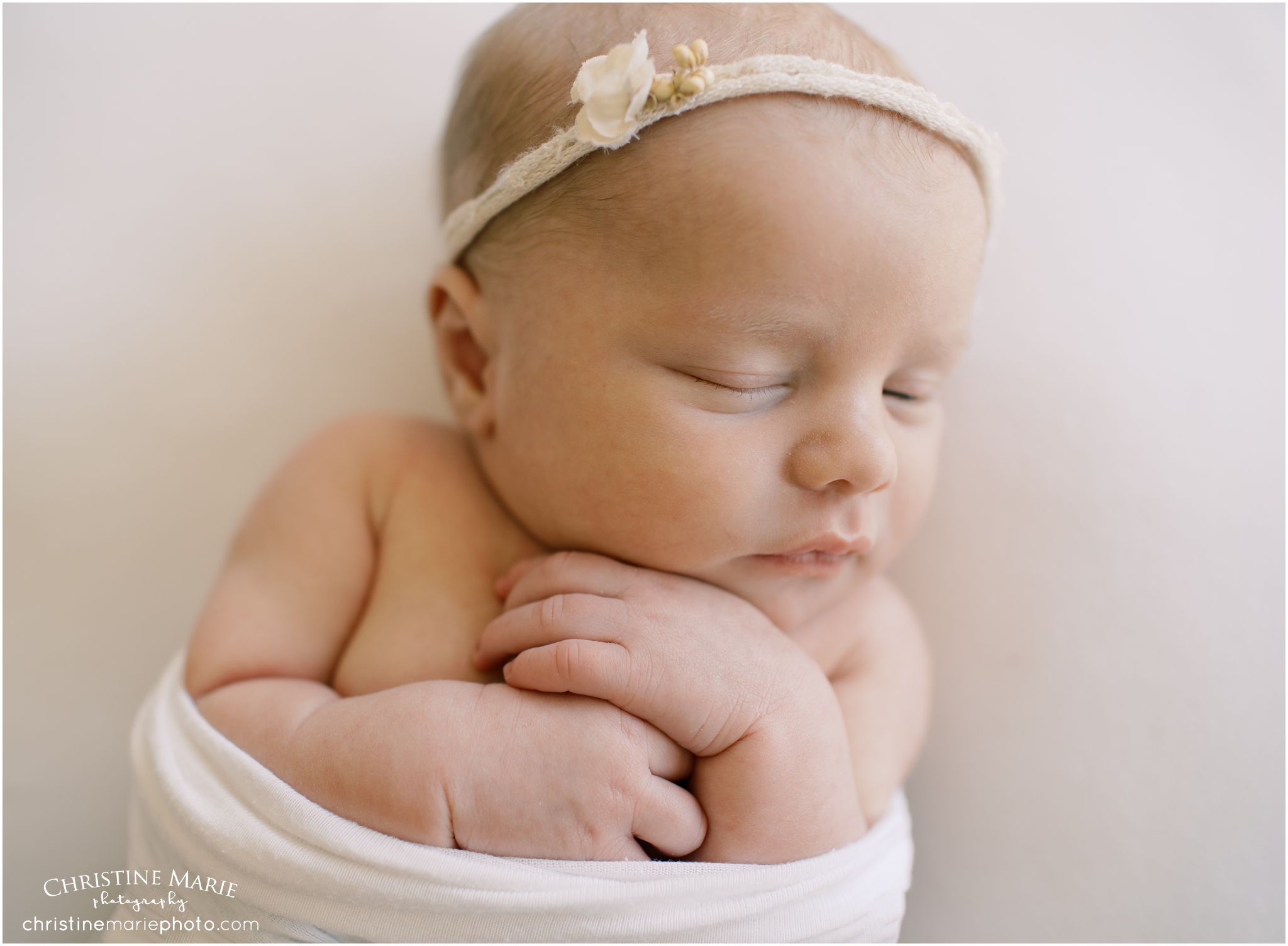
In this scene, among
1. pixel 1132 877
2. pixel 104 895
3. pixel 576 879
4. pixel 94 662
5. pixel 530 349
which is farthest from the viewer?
pixel 94 662

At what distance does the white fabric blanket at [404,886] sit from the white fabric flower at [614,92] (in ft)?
2.76

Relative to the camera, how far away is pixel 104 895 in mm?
1389

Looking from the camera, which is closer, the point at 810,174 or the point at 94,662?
the point at 810,174

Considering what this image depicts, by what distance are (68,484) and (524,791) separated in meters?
1.13

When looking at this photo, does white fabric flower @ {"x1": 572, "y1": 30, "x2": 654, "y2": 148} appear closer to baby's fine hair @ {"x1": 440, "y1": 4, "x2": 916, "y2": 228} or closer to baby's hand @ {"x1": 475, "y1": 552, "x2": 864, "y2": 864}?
baby's fine hair @ {"x1": 440, "y1": 4, "x2": 916, "y2": 228}

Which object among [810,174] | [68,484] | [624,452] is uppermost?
[810,174]

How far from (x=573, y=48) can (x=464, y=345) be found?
17.1 inches

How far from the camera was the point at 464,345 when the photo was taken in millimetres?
1270

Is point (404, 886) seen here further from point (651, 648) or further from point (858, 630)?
point (858, 630)

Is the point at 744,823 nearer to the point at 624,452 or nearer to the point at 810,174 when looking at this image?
the point at 624,452

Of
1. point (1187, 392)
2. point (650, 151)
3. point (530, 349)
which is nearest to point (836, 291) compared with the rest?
point (650, 151)

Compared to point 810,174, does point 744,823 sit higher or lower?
lower

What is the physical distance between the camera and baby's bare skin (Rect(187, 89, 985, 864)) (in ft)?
3.17

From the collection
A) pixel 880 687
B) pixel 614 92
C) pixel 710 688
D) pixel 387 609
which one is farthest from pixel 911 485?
pixel 387 609
